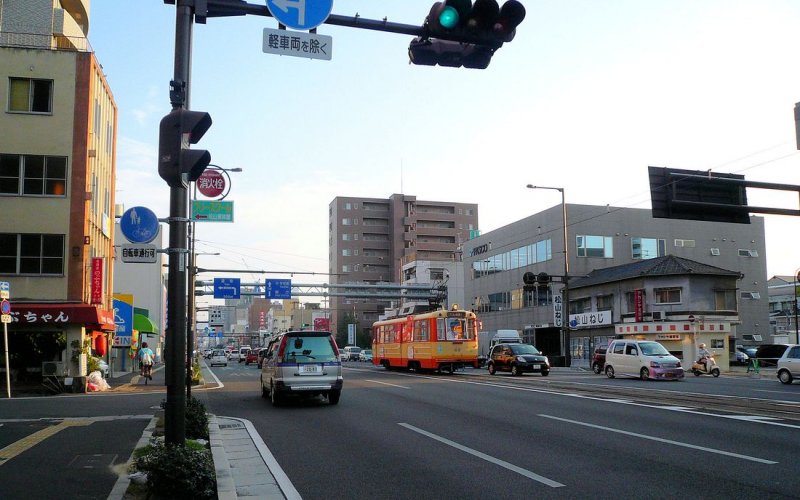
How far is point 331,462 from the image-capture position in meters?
9.42

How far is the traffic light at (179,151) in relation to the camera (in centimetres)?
702

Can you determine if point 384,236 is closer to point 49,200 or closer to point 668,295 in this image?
point 668,295

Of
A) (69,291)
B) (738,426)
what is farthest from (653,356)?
(69,291)

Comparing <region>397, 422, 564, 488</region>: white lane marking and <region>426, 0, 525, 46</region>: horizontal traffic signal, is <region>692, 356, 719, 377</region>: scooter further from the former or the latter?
<region>426, 0, 525, 46</region>: horizontal traffic signal

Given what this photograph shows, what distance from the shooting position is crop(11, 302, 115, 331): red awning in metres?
24.9

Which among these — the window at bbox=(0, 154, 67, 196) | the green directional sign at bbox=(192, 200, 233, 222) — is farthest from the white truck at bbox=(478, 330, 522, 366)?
the green directional sign at bbox=(192, 200, 233, 222)

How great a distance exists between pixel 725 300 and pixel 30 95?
42366 millimetres

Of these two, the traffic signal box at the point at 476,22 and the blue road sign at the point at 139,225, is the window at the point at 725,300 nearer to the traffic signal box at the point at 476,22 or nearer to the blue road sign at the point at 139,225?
the traffic signal box at the point at 476,22

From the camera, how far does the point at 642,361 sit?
28.3 metres

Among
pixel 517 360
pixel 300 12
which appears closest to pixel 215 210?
pixel 300 12

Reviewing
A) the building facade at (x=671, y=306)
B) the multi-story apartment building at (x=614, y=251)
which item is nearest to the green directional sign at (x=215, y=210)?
the building facade at (x=671, y=306)

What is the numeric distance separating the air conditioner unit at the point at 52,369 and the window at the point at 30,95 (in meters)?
10.2

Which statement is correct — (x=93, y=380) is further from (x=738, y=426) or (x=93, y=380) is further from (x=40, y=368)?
(x=738, y=426)

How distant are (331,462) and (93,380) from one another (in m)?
19.8
